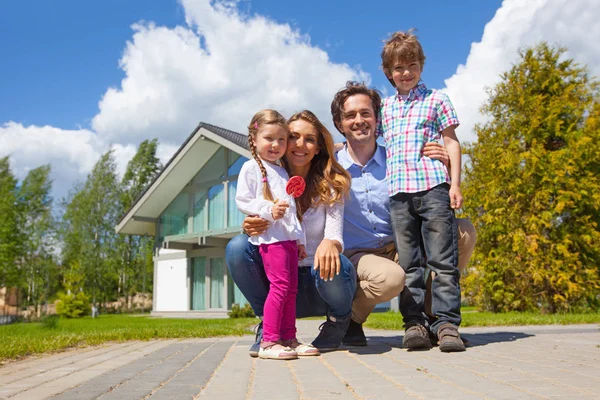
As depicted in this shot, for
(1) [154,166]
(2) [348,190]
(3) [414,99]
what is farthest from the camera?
(1) [154,166]

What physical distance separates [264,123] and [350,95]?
867 mm

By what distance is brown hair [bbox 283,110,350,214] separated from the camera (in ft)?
10.9

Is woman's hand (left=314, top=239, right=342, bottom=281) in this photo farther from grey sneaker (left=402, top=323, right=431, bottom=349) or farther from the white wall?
the white wall

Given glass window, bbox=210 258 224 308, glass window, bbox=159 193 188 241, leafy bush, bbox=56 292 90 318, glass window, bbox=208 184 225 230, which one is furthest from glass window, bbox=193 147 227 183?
leafy bush, bbox=56 292 90 318

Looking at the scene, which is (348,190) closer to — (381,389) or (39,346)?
(381,389)

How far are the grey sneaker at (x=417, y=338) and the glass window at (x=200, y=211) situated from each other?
15.5 m

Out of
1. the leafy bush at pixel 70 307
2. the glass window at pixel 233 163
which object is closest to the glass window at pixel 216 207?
the glass window at pixel 233 163

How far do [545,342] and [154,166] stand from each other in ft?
134

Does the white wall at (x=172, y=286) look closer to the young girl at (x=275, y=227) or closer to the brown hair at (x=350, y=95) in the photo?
the brown hair at (x=350, y=95)

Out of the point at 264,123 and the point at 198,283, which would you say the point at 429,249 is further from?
the point at 198,283

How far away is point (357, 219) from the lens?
3.73 m

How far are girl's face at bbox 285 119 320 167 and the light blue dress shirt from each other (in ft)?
1.52

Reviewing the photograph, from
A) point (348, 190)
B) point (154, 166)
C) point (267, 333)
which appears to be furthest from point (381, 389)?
point (154, 166)

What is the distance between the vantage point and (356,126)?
12.2ft
